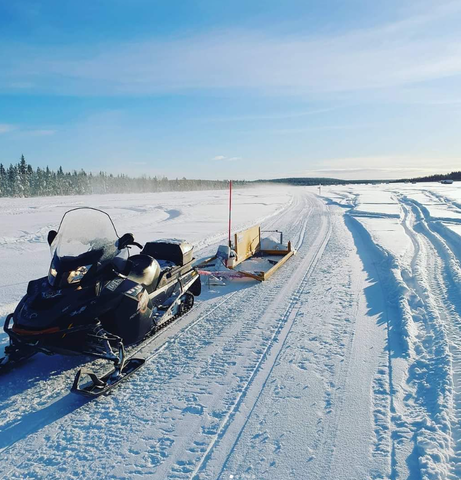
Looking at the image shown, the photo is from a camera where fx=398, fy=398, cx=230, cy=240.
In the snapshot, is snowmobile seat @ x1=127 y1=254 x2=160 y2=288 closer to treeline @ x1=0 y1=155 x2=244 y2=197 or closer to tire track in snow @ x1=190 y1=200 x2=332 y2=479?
tire track in snow @ x1=190 y1=200 x2=332 y2=479

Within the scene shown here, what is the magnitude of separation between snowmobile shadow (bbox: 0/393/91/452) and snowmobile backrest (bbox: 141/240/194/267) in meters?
2.60

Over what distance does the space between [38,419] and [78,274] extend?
132cm

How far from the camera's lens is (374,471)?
2572 mm

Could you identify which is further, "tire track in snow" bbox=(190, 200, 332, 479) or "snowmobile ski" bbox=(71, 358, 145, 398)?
"snowmobile ski" bbox=(71, 358, 145, 398)

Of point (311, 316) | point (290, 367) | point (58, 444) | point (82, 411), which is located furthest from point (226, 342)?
point (58, 444)

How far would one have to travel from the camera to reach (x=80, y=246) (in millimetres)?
4191

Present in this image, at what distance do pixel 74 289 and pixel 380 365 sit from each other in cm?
309

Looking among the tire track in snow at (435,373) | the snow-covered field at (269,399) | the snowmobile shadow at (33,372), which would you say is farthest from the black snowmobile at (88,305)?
the tire track in snow at (435,373)

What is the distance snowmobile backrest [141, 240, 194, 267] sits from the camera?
230 inches

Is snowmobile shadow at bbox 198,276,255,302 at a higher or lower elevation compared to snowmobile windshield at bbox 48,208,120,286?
lower

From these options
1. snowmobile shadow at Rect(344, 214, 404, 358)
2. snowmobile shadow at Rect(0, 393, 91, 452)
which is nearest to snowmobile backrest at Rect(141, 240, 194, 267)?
snowmobile shadow at Rect(0, 393, 91, 452)

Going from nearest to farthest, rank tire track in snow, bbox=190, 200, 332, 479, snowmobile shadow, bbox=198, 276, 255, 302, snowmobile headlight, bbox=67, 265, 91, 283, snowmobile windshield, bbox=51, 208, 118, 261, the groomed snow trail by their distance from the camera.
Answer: the groomed snow trail < tire track in snow, bbox=190, 200, 332, 479 < snowmobile headlight, bbox=67, 265, 91, 283 < snowmobile windshield, bbox=51, 208, 118, 261 < snowmobile shadow, bbox=198, 276, 255, 302

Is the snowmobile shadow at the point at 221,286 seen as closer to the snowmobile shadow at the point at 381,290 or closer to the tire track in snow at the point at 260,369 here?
the tire track in snow at the point at 260,369

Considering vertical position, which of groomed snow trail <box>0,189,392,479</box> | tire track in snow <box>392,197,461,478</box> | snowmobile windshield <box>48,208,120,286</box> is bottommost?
groomed snow trail <box>0,189,392,479</box>
